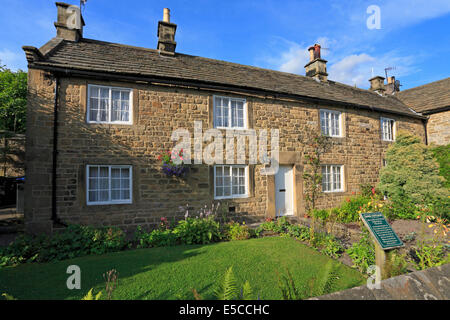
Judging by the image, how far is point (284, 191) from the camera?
34.2ft

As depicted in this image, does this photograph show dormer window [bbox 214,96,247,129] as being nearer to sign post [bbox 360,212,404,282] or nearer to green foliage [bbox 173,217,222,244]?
green foliage [bbox 173,217,222,244]

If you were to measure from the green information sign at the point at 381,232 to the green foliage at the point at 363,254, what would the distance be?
5.36 ft

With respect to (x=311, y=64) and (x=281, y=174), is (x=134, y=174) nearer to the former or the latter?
(x=281, y=174)

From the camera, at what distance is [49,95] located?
7414 millimetres

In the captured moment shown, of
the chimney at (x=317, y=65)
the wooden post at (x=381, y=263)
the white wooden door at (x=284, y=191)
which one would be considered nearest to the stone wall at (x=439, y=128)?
the chimney at (x=317, y=65)

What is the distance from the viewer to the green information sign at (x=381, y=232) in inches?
145

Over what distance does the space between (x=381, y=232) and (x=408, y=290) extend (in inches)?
53.2

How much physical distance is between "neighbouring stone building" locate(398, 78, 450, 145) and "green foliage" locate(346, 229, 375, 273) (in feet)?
46.2

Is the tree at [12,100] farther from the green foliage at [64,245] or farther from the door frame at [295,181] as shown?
the door frame at [295,181]

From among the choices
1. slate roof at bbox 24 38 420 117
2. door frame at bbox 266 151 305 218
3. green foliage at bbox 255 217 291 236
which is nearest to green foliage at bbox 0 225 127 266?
green foliage at bbox 255 217 291 236

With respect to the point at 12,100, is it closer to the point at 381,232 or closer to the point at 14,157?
the point at 14,157

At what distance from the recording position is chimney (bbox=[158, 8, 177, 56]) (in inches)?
411

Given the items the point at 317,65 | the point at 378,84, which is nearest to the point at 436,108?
the point at 378,84
